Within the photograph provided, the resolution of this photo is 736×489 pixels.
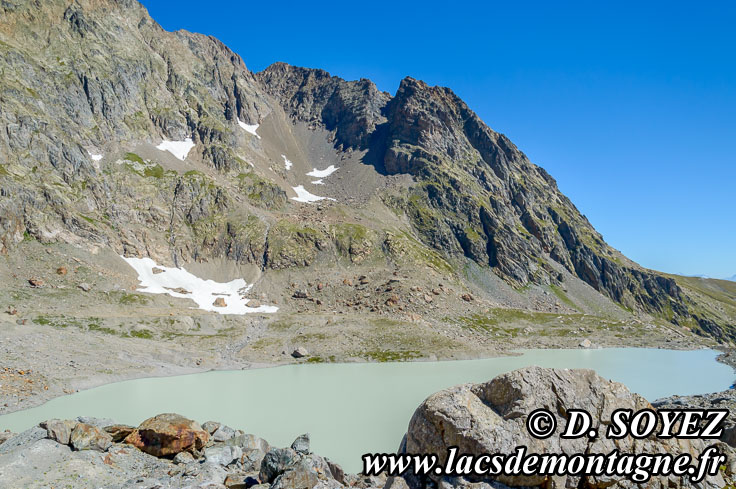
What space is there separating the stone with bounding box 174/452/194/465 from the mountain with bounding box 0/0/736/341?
243 ft

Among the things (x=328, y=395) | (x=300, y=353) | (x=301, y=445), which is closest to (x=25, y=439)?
(x=301, y=445)

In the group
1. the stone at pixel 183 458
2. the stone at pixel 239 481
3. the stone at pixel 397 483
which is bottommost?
the stone at pixel 183 458

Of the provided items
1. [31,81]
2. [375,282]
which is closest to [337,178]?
[375,282]

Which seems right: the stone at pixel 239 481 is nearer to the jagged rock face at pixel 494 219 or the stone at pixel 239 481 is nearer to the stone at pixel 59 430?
the stone at pixel 59 430

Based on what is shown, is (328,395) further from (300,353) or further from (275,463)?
(275,463)

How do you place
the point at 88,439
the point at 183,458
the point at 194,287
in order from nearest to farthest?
the point at 88,439
the point at 183,458
the point at 194,287

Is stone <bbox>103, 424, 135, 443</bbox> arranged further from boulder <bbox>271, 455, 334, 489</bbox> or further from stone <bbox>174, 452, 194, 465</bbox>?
boulder <bbox>271, 455, 334, 489</bbox>

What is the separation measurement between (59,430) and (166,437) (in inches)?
193

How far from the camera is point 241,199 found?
13862 centimetres

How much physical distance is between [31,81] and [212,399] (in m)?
132

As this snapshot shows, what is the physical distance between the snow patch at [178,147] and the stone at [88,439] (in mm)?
144530

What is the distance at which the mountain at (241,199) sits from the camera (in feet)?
336

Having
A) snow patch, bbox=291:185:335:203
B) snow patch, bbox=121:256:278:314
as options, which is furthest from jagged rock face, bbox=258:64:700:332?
snow patch, bbox=121:256:278:314

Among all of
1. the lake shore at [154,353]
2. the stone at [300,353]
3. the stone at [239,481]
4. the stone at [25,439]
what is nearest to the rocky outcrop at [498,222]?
the lake shore at [154,353]
